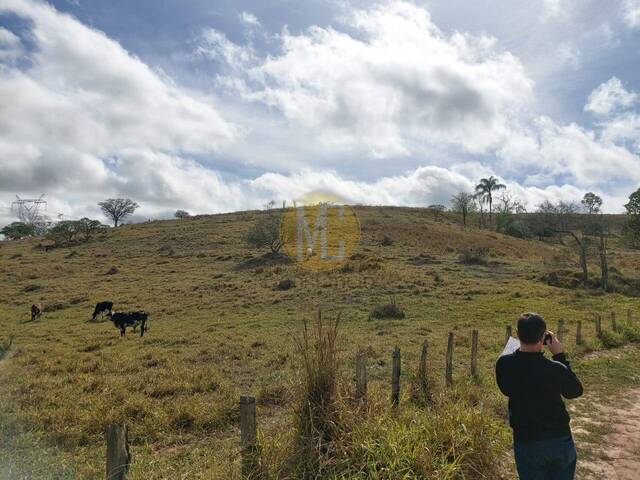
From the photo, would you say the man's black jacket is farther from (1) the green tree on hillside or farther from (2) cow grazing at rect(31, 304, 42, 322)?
(1) the green tree on hillside

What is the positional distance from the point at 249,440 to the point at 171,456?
7.89 feet

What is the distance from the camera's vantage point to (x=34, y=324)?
69.2 feet

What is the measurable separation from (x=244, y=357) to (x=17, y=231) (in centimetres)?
9251

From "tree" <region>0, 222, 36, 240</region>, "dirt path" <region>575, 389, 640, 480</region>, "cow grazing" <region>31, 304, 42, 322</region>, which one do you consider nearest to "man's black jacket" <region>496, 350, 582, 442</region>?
"dirt path" <region>575, 389, 640, 480</region>

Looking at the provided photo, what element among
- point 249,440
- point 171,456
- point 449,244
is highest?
point 449,244

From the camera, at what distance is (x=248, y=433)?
440 cm

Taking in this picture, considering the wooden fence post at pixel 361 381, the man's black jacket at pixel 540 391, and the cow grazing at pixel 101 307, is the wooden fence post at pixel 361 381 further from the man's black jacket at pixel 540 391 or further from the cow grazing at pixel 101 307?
the cow grazing at pixel 101 307

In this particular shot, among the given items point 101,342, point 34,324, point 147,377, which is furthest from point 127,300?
point 147,377

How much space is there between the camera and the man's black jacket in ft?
11.1

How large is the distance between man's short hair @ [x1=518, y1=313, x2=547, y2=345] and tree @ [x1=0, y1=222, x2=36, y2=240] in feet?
330

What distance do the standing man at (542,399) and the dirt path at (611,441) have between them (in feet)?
8.51

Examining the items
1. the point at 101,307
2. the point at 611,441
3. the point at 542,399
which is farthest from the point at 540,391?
the point at 101,307

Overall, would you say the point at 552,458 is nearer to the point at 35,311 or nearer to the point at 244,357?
the point at 244,357

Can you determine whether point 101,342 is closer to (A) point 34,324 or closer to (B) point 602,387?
(A) point 34,324
